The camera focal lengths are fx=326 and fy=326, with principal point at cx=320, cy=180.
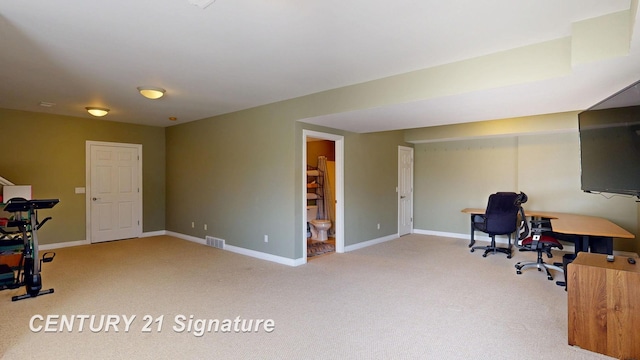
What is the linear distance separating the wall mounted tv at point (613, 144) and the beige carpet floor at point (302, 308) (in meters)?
1.29

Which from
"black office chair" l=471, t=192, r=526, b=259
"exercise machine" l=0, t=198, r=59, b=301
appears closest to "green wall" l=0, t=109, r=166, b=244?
"exercise machine" l=0, t=198, r=59, b=301

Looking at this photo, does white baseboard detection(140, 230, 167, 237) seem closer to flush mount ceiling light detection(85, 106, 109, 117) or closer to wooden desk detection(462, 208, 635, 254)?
flush mount ceiling light detection(85, 106, 109, 117)

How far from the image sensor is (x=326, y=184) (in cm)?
701

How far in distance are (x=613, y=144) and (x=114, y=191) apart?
755 centimetres

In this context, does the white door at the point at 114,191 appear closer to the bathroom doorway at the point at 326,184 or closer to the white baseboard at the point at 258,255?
the white baseboard at the point at 258,255

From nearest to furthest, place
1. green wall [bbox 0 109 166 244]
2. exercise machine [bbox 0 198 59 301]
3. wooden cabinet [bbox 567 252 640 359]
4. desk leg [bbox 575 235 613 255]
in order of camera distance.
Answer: wooden cabinet [bbox 567 252 640 359] → exercise machine [bbox 0 198 59 301] → desk leg [bbox 575 235 613 255] → green wall [bbox 0 109 166 244]

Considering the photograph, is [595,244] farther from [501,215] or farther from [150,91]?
[150,91]

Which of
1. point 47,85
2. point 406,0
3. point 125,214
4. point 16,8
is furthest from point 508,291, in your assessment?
point 125,214

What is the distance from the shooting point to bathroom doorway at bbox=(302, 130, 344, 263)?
542 cm

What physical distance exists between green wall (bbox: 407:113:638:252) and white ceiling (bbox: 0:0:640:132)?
7.08ft

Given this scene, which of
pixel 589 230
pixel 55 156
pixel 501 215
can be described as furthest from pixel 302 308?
pixel 55 156

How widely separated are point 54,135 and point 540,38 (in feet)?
23.7

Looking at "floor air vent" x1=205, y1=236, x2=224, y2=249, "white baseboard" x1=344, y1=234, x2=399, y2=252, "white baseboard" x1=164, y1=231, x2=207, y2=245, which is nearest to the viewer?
"white baseboard" x1=344, y1=234, x2=399, y2=252

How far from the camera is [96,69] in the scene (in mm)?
3428
